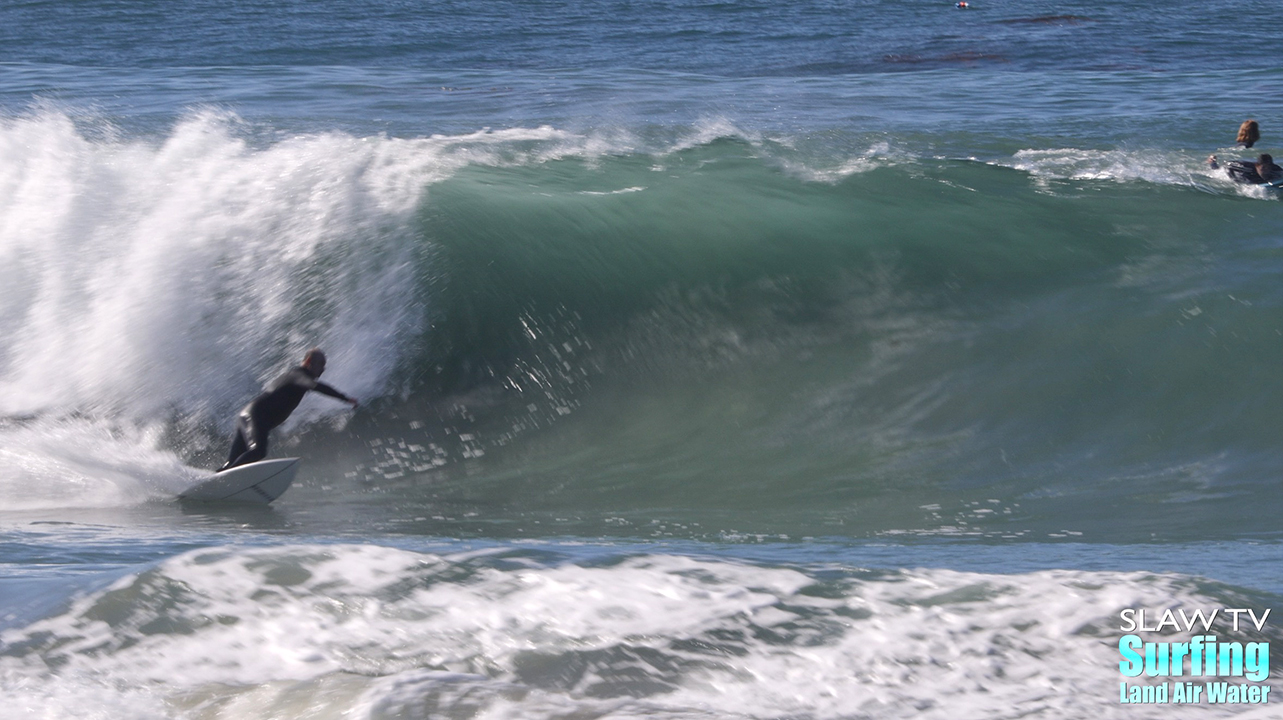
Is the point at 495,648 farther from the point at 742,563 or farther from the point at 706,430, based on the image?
the point at 706,430

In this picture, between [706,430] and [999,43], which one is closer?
[706,430]

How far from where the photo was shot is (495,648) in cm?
392

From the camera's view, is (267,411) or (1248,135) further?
(1248,135)

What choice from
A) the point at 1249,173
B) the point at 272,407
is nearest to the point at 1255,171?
the point at 1249,173

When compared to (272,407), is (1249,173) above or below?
above

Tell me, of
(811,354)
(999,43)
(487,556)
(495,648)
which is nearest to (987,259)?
(811,354)

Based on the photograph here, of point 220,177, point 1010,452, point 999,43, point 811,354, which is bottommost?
point 1010,452

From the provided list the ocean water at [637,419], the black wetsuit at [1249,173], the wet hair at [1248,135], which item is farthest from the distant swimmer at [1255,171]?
the wet hair at [1248,135]

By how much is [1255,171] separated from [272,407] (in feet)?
31.8

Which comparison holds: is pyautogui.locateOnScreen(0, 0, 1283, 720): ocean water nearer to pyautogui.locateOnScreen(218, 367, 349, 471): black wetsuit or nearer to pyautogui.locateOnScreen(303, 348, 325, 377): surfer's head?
pyautogui.locateOnScreen(218, 367, 349, 471): black wetsuit

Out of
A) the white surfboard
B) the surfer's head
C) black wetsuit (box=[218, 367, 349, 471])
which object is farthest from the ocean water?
the surfer's head

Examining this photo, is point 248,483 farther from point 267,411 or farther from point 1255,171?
point 1255,171

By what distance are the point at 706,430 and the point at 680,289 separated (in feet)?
5.98

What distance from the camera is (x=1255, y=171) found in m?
11.5
